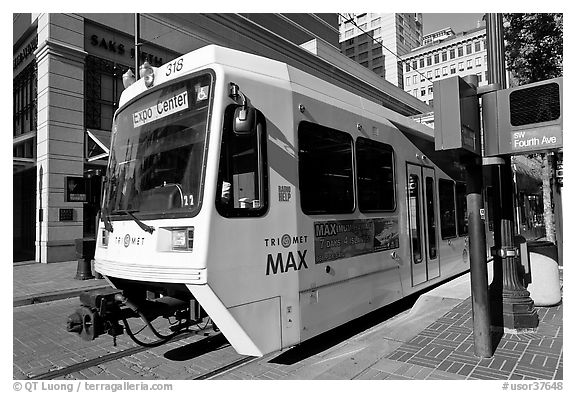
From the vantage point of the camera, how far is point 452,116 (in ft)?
14.1

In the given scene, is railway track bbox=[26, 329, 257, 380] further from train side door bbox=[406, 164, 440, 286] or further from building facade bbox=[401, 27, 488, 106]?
building facade bbox=[401, 27, 488, 106]

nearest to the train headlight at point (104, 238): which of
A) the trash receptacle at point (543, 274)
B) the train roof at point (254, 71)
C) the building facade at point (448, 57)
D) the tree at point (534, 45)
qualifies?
the train roof at point (254, 71)

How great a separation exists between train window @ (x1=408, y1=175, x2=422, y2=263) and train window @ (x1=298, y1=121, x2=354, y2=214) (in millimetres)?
1914

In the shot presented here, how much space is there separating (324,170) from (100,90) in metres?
13.2

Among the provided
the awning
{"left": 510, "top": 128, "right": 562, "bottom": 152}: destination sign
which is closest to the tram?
{"left": 510, "top": 128, "right": 562, "bottom": 152}: destination sign

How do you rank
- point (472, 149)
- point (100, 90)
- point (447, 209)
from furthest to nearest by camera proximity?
point (100, 90), point (447, 209), point (472, 149)

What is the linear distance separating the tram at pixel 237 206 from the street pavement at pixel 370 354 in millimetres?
440

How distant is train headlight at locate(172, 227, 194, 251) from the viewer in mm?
3656

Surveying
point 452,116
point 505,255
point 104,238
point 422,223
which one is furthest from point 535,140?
point 104,238

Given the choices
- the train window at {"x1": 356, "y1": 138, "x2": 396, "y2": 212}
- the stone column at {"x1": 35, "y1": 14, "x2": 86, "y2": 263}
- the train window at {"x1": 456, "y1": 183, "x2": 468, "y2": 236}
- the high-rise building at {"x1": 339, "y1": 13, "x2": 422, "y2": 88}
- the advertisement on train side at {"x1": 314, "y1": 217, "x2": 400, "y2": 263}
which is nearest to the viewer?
the advertisement on train side at {"x1": 314, "y1": 217, "x2": 400, "y2": 263}

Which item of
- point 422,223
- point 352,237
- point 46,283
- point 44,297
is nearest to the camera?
point 352,237

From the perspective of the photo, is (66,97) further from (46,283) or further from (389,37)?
(389,37)

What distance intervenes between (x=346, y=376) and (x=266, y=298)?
1096 mm

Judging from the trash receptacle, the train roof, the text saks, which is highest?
the train roof
